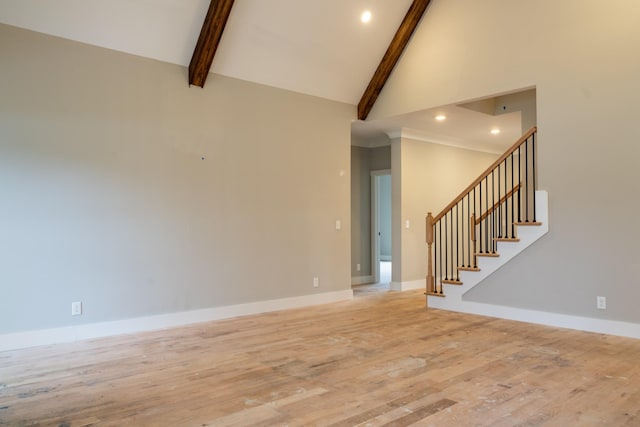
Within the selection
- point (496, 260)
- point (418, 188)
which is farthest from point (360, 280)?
point (496, 260)

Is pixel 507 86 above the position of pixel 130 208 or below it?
above

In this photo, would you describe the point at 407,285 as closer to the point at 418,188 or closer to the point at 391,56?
the point at 418,188

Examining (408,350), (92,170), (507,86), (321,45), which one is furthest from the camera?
(321,45)

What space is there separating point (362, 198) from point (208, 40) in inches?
175

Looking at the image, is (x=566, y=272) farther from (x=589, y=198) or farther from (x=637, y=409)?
(x=637, y=409)

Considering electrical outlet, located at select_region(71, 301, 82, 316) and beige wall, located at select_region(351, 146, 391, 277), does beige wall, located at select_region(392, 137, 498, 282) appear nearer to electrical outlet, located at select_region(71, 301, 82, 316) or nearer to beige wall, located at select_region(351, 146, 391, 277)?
beige wall, located at select_region(351, 146, 391, 277)

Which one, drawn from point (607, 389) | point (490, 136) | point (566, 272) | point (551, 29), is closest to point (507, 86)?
point (551, 29)

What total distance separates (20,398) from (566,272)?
4.88 metres

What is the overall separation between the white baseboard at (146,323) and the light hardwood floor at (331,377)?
147 millimetres

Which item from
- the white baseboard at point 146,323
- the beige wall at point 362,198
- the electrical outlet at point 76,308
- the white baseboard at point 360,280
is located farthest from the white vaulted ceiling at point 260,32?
the white baseboard at point 360,280

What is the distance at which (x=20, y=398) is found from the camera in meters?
3.02

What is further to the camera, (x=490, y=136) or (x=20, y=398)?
(x=490, y=136)

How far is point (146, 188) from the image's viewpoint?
16.3 feet

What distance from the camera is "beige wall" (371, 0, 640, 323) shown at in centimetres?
452
